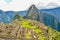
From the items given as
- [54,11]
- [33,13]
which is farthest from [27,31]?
Answer: [54,11]

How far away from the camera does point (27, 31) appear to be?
16.7ft

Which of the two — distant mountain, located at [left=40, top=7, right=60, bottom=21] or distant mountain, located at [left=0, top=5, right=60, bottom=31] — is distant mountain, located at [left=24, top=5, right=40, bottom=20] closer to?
distant mountain, located at [left=0, top=5, right=60, bottom=31]

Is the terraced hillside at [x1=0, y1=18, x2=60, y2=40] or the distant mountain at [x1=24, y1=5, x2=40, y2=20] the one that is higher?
the distant mountain at [x1=24, y1=5, x2=40, y2=20]

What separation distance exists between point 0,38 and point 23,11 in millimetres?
1030

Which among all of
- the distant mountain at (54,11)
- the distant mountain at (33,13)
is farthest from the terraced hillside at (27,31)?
the distant mountain at (54,11)

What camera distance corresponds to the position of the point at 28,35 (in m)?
5.06

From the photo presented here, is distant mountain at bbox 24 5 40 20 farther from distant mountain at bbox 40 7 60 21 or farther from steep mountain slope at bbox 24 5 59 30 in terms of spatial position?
distant mountain at bbox 40 7 60 21

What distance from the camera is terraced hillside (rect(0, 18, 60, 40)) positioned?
498cm

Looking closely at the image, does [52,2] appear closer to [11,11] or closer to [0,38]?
[11,11]

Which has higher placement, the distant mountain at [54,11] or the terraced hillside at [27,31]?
the distant mountain at [54,11]

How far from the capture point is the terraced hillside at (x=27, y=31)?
4984mm

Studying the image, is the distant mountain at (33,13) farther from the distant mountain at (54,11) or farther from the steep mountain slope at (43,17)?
the distant mountain at (54,11)

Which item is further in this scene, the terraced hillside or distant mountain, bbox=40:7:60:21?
distant mountain, bbox=40:7:60:21

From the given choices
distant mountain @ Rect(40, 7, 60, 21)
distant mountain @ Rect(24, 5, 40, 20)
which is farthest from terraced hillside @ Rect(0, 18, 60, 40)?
distant mountain @ Rect(40, 7, 60, 21)
